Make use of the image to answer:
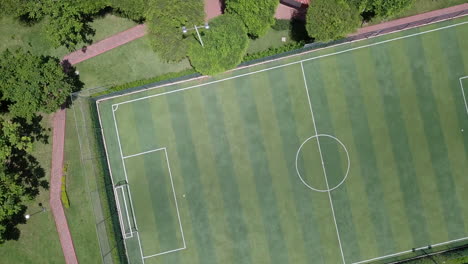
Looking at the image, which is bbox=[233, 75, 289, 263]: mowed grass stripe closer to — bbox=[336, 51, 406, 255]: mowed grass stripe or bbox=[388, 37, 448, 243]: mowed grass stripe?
bbox=[336, 51, 406, 255]: mowed grass stripe

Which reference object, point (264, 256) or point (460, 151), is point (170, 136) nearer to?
point (264, 256)

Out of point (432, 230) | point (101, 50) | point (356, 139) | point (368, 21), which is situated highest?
point (101, 50)

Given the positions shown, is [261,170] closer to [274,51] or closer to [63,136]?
[274,51]

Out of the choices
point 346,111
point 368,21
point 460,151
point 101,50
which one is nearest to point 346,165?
point 346,111

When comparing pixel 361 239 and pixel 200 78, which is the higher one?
pixel 200 78

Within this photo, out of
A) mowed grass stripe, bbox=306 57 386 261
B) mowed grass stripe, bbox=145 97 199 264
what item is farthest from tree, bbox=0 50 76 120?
mowed grass stripe, bbox=306 57 386 261
